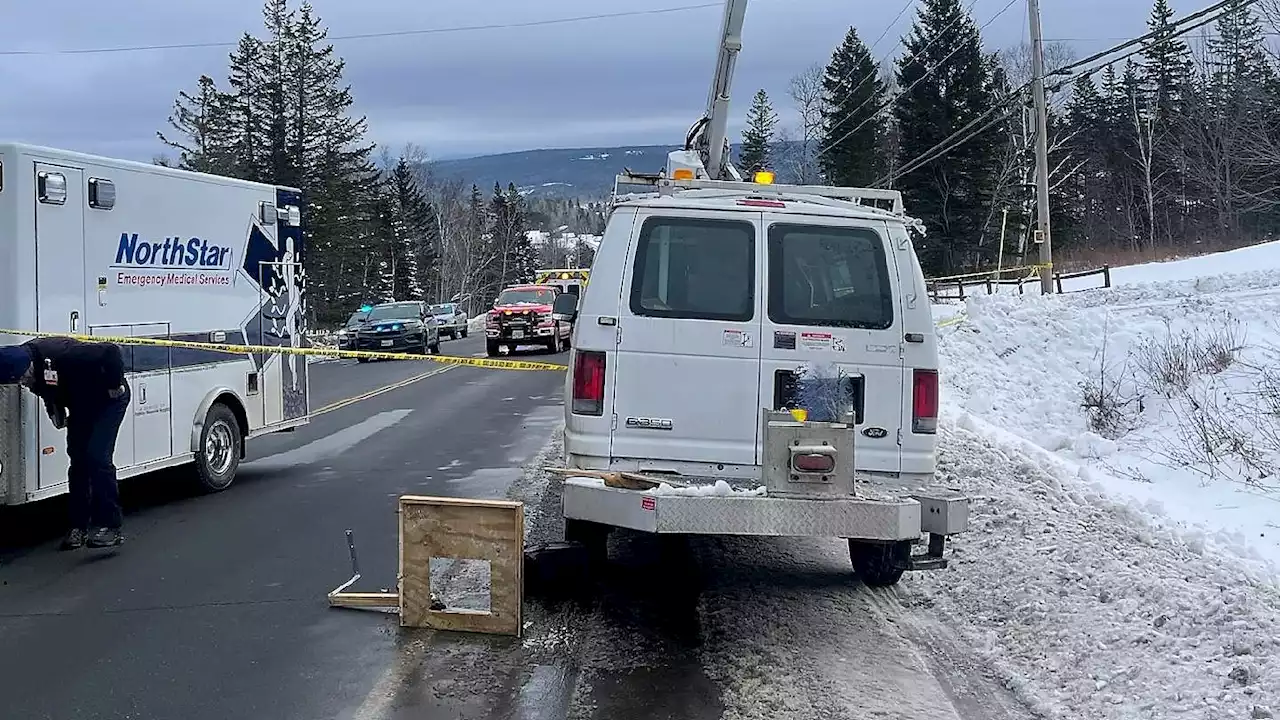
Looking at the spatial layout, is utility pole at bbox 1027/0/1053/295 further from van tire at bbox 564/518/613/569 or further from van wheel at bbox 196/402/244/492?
van tire at bbox 564/518/613/569

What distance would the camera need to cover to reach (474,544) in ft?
21.2

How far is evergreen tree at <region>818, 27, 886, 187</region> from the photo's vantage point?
58625mm

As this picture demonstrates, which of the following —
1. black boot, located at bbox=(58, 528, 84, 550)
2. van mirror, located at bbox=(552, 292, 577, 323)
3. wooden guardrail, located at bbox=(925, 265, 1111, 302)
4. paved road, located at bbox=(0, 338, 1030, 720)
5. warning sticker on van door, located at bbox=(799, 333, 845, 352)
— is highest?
wooden guardrail, located at bbox=(925, 265, 1111, 302)

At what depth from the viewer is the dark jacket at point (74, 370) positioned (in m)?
8.30

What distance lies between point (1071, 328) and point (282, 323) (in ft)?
41.4

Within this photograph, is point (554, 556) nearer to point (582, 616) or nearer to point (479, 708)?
point (582, 616)

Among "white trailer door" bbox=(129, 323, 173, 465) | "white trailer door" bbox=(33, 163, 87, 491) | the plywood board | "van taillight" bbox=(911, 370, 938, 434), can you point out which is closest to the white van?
"van taillight" bbox=(911, 370, 938, 434)

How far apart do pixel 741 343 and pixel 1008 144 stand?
198 ft

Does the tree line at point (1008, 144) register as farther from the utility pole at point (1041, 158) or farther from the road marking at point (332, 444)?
the road marking at point (332, 444)

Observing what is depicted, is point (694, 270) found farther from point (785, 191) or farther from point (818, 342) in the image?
point (785, 191)

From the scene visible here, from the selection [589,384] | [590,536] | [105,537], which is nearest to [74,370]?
[105,537]

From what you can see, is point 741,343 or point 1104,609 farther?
point 741,343

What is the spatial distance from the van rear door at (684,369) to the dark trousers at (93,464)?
4.29 metres

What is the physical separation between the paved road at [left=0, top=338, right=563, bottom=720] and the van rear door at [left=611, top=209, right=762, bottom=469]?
1886 mm
